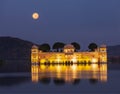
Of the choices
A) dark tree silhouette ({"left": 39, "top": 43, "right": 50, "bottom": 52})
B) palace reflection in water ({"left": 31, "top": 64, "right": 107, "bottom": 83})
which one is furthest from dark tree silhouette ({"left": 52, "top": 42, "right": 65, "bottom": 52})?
palace reflection in water ({"left": 31, "top": 64, "right": 107, "bottom": 83})

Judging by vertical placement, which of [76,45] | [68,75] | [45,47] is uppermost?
[76,45]

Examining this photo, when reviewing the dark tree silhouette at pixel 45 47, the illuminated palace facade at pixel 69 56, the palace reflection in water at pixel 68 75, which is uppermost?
the dark tree silhouette at pixel 45 47

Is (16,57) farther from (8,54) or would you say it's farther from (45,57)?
(45,57)

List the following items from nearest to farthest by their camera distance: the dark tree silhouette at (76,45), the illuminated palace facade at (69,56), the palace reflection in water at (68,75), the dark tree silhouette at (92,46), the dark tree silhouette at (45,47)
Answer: the palace reflection in water at (68,75) < the illuminated palace facade at (69,56) < the dark tree silhouette at (45,47) < the dark tree silhouette at (92,46) < the dark tree silhouette at (76,45)

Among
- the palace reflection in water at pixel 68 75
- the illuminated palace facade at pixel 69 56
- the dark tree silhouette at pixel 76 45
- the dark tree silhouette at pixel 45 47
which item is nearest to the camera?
the palace reflection in water at pixel 68 75

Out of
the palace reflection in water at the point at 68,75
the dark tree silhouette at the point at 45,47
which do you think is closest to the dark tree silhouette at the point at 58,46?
the dark tree silhouette at the point at 45,47

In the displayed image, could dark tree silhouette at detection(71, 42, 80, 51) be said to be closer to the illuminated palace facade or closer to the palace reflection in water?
the illuminated palace facade

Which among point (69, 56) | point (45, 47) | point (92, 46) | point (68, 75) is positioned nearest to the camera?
point (68, 75)

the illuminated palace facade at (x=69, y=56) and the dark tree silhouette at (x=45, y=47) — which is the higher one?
the dark tree silhouette at (x=45, y=47)

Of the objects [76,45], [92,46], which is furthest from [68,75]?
[76,45]

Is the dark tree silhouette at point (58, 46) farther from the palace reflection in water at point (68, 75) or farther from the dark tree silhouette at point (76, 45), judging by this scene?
the palace reflection in water at point (68, 75)

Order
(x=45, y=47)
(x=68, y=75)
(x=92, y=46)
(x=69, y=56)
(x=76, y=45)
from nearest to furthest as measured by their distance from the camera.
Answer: (x=68, y=75)
(x=69, y=56)
(x=45, y=47)
(x=92, y=46)
(x=76, y=45)

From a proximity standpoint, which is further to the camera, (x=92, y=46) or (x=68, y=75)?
(x=92, y=46)

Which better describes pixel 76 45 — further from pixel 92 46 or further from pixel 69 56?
pixel 69 56
